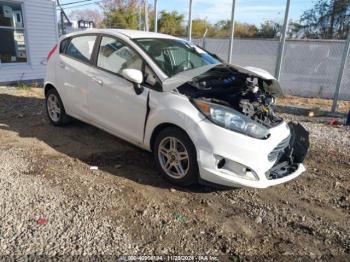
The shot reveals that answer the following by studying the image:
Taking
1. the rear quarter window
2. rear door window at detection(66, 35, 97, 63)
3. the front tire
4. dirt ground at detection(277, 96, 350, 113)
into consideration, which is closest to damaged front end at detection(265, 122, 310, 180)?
the front tire

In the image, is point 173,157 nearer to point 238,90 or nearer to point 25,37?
point 238,90

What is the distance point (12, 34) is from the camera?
1025 centimetres

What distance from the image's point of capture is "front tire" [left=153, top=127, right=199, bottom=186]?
3410mm

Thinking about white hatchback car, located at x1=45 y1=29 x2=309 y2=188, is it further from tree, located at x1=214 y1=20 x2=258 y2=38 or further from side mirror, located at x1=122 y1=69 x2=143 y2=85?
tree, located at x1=214 y1=20 x2=258 y2=38

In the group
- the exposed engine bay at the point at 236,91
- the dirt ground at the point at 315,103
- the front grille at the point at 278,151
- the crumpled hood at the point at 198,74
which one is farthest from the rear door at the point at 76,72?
the dirt ground at the point at 315,103

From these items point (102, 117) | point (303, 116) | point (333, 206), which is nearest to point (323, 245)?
point (333, 206)

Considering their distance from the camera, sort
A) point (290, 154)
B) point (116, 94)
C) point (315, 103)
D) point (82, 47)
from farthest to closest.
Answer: point (315, 103) → point (82, 47) → point (116, 94) → point (290, 154)

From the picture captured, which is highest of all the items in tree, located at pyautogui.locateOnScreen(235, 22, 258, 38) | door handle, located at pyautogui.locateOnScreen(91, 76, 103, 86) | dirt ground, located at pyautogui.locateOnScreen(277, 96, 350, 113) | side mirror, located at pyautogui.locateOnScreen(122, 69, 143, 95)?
tree, located at pyautogui.locateOnScreen(235, 22, 258, 38)

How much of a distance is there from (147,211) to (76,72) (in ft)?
8.78

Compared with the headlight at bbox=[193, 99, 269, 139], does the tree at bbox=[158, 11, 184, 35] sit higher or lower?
higher

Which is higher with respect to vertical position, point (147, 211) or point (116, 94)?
point (116, 94)

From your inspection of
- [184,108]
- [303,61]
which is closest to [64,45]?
[184,108]

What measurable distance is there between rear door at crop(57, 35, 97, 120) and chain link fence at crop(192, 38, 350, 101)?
279 inches

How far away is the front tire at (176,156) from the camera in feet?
11.2
